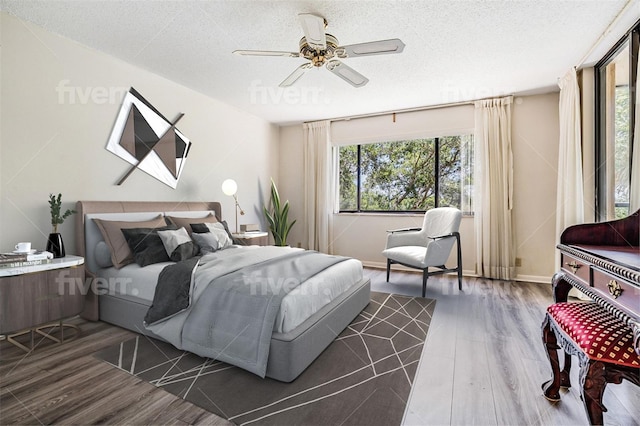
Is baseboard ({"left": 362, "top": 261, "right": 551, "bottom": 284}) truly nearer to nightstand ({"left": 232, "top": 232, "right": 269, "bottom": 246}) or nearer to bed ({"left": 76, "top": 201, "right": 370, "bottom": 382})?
nightstand ({"left": 232, "top": 232, "right": 269, "bottom": 246})

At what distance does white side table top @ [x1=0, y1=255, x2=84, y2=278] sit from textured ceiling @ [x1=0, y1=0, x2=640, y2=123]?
6.36 ft

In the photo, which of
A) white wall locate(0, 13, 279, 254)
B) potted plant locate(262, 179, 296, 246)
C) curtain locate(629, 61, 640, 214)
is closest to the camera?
curtain locate(629, 61, 640, 214)

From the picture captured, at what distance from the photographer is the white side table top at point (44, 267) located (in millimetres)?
2008

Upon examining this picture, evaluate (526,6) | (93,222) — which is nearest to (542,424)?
(526,6)

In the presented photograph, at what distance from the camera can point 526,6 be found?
2279mm

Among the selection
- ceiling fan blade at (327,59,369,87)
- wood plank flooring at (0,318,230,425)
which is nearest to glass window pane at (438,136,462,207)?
ceiling fan blade at (327,59,369,87)

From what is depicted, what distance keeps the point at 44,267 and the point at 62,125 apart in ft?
4.43

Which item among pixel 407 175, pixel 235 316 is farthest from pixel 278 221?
pixel 235 316

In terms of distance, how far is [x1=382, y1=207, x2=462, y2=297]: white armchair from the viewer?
135 inches

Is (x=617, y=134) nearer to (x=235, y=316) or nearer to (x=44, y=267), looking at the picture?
(x=235, y=316)

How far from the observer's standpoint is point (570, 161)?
3295 mm

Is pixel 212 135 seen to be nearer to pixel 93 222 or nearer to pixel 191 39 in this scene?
pixel 191 39

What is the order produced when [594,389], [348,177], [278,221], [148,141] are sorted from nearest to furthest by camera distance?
[594,389], [148,141], [278,221], [348,177]

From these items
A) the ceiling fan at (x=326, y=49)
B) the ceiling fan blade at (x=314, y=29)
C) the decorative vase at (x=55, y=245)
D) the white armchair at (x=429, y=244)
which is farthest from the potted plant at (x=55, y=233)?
the white armchair at (x=429, y=244)
